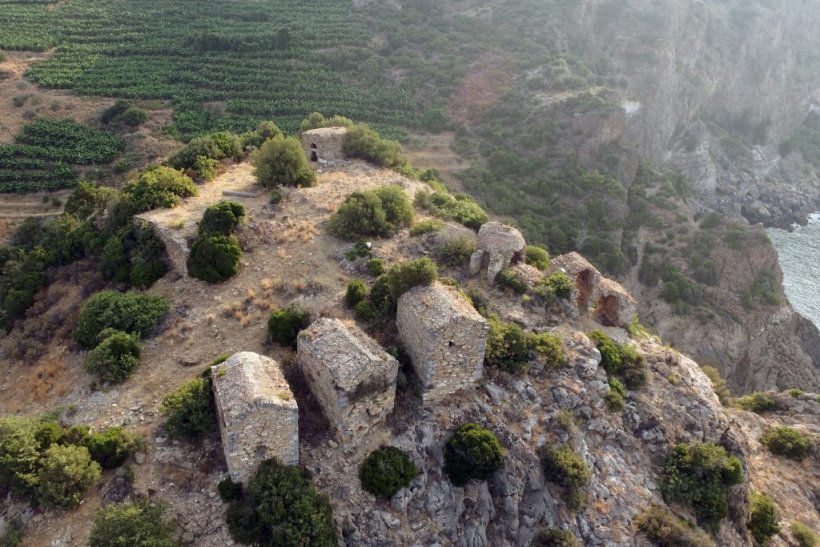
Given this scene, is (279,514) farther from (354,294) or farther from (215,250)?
(215,250)

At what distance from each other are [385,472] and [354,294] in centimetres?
836

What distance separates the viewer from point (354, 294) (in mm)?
25234

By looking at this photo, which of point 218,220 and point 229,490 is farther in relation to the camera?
point 218,220

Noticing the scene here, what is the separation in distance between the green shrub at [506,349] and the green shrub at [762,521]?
1291 cm

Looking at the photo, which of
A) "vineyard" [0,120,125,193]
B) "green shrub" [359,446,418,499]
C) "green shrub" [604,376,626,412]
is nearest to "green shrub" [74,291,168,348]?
"green shrub" [359,446,418,499]

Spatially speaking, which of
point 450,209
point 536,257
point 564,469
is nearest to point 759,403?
point 536,257

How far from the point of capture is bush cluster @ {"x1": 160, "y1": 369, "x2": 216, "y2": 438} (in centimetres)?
1970

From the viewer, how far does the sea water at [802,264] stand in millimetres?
63406

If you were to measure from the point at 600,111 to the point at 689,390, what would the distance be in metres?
48.7

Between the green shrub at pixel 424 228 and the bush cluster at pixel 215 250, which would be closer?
the bush cluster at pixel 215 250

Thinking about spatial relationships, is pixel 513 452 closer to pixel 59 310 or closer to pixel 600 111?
pixel 59 310

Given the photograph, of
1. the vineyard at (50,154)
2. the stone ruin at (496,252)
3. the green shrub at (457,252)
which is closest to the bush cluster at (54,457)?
the green shrub at (457,252)

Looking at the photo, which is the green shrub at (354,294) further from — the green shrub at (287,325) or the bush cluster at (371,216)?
the bush cluster at (371,216)

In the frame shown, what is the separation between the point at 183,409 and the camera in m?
19.8
